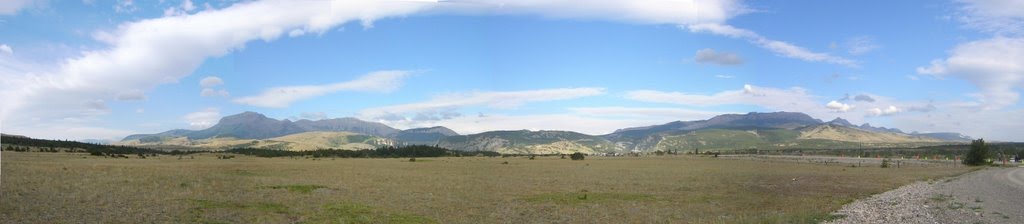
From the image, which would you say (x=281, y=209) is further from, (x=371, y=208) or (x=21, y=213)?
(x=21, y=213)

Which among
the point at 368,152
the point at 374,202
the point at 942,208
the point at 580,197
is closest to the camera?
the point at 942,208

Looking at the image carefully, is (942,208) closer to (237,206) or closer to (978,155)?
(237,206)

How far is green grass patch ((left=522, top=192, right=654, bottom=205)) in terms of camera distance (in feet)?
124

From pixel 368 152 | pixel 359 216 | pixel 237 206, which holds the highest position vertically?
pixel 368 152

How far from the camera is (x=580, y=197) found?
40.0 m

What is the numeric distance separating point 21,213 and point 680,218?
91.8ft

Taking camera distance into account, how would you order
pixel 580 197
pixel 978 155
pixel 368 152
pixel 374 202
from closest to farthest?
1. pixel 374 202
2. pixel 580 197
3. pixel 978 155
4. pixel 368 152

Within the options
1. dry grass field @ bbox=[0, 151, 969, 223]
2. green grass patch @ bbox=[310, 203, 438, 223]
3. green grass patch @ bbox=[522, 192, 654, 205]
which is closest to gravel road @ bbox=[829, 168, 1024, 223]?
dry grass field @ bbox=[0, 151, 969, 223]

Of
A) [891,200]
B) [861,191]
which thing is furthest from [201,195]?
[861,191]

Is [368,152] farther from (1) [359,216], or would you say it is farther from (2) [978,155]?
(1) [359,216]

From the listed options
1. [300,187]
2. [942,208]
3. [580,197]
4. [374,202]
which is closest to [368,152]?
[300,187]

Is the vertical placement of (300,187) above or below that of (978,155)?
below

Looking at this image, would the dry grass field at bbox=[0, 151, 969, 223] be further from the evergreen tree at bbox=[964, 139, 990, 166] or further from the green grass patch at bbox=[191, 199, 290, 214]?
the evergreen tree at bbox=[964, 139, 990, 166]

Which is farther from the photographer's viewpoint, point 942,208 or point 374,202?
point 374,202
